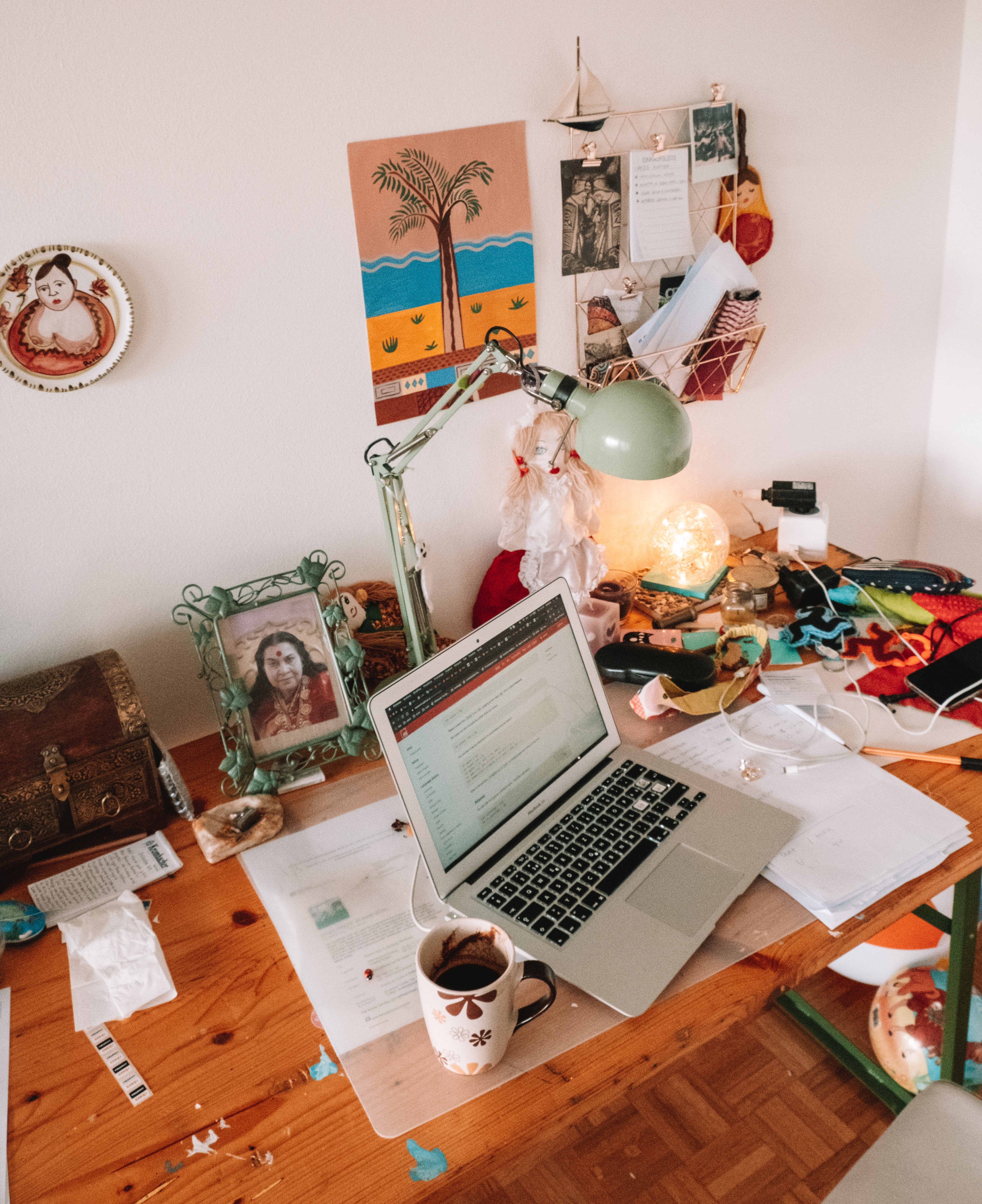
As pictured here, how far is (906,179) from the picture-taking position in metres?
1.64

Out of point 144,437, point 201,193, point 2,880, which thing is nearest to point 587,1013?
point 2,880

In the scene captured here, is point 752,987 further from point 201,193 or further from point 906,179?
point 906,179

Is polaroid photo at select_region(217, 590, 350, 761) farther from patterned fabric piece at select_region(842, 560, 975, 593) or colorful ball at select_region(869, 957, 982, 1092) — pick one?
colorful ball at select_region(869, 957, 982, 1092)

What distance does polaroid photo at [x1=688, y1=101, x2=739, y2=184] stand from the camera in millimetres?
1363

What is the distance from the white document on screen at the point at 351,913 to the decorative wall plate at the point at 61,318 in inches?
23.7

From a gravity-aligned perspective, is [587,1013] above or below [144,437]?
below

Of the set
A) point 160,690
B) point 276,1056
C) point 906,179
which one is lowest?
point 276,1056

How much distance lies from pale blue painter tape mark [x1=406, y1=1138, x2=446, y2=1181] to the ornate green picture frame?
51cm

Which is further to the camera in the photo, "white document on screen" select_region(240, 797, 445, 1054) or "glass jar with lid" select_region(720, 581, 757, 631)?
"glass jar with lid" select_region(720, 581, 757, 631)

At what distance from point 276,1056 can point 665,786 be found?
510mm

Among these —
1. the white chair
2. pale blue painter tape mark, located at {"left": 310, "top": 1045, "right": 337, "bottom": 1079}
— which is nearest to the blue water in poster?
pale blue painter tape mark, located at {"left": 310, "top": 1045, "right": 337, "bottom": 1079}

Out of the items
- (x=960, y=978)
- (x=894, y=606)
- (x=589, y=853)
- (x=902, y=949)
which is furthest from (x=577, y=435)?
(x=902, y=949)

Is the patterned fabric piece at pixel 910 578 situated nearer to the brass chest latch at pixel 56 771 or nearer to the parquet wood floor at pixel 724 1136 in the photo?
the parquet wood floor at pixel 724 1136

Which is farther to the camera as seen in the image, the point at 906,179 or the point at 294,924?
the point at 906,179
